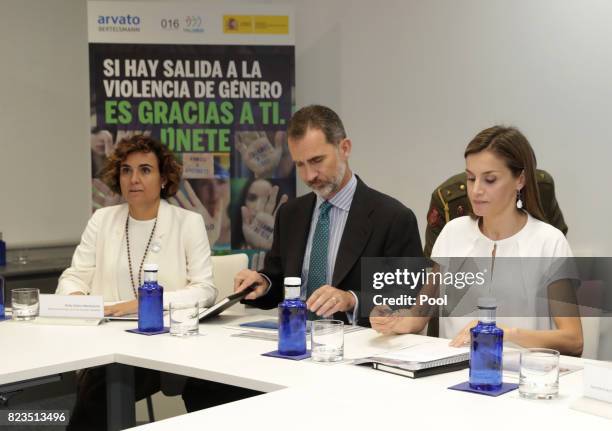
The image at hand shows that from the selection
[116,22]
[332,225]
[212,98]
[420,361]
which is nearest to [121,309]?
[332,225]

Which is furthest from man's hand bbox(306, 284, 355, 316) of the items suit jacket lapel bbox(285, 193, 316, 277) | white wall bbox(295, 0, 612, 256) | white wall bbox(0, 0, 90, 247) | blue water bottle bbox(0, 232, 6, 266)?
white wall bbox(0, 0, 90, 247)

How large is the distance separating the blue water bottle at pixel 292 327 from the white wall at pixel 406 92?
2927 millimetres

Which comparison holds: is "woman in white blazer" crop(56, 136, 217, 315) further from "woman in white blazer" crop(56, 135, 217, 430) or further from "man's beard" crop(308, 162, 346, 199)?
"man's beard" crop(308, 162, 346, 199)

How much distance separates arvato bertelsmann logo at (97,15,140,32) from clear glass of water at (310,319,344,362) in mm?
3537

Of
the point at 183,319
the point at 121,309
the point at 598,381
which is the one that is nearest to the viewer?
the point at 598,381

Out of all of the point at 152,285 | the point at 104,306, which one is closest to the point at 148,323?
Result: the point at 152,285

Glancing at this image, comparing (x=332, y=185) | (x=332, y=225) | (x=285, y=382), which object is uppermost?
(x=332, y=185)

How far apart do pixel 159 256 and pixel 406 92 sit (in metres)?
2.62

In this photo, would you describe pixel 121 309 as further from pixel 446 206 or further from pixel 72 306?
pixel 446 206

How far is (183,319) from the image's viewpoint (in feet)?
8.79

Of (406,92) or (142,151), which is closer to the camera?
(142,151)

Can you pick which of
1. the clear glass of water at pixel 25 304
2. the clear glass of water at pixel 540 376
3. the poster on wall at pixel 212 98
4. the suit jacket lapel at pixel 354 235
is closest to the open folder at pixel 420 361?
the clear glass of water at pixel 540 376

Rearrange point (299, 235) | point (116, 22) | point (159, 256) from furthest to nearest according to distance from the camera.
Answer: point (116, 22) → point (159, 256) → point (299, 235)

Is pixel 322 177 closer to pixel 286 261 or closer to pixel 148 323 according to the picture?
pixel 286 261
